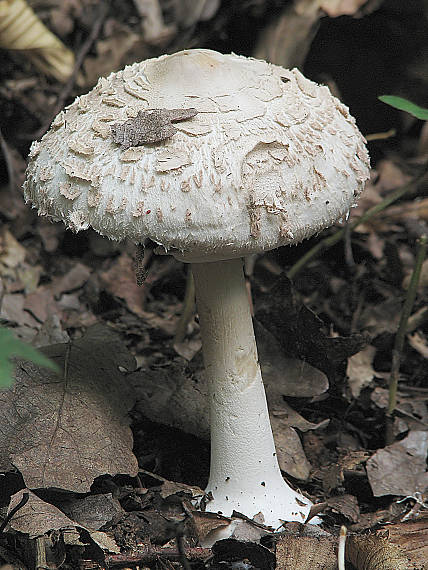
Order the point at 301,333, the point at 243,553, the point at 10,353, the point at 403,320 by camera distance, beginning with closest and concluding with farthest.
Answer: the point at 10,353 < the point at 243,553 < the point at 403,320 < the point at 301,333

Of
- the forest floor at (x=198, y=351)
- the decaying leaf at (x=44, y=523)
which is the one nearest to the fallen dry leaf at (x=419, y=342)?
the forest floor at (x=198, y=351)

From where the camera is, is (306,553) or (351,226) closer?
(306,553)

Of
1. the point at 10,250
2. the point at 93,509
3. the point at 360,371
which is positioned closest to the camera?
the point at 93,509

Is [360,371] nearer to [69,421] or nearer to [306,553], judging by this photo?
[306,553]

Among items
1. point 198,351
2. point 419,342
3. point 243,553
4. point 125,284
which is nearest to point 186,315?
point 198,351

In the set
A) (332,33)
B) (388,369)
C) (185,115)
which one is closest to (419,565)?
(388,369)

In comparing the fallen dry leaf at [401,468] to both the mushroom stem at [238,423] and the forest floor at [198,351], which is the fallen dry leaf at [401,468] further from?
the mushroom stem at [238,423]

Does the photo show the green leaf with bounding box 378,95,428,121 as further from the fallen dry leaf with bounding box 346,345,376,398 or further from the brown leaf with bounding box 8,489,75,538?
the brown leaf with bounding box 8,489,75,538
